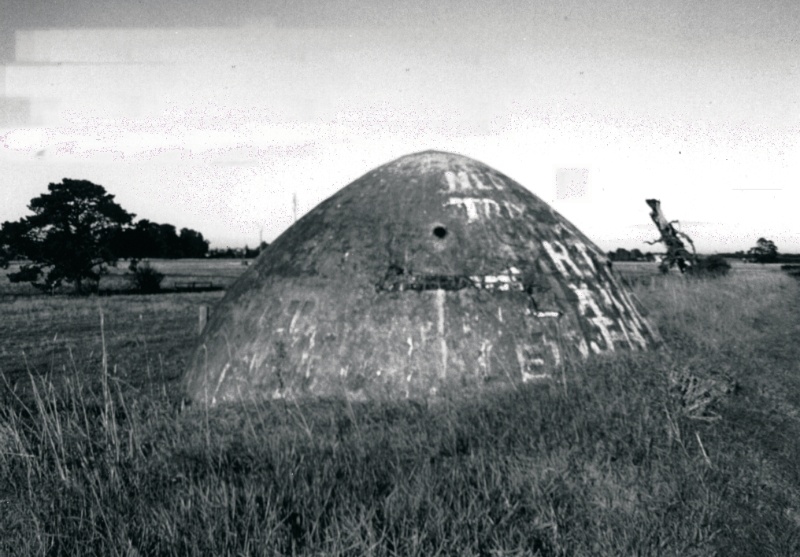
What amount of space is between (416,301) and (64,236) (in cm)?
3222

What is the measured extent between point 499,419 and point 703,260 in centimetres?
3046

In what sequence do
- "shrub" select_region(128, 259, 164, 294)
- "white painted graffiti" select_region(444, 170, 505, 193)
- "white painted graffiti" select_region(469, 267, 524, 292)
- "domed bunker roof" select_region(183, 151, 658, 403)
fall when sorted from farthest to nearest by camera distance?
"shrub" select_region(128, 259, 164, 294) < "white painted graffiti" select_region(444, 170, 505, 193) < "white painted graffiti" select_region(469, 267, 524, 292) < "domed bunker roof" select_region(183, 151, 658, 403)

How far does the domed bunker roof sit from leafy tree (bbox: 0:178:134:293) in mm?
29405

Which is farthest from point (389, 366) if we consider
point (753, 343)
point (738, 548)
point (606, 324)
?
point (753, 343)

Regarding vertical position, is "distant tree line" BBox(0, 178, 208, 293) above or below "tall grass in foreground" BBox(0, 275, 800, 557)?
above

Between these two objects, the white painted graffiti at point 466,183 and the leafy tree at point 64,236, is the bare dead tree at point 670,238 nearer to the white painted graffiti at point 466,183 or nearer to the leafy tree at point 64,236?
the white painted graffiti at point 466,183

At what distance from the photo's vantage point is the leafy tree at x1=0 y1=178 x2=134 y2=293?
103 feet

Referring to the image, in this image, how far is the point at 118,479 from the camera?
3549 mm

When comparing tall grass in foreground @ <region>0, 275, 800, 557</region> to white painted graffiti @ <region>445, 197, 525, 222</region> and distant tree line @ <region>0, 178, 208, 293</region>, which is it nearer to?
white painted graffiti @ <region>445, 197, 525, 222</region>

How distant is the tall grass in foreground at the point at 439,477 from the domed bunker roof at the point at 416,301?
14.6 inches

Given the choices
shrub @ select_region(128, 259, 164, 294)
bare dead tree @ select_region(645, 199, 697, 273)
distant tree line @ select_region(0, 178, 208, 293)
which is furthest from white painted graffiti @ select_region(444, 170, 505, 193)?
shrub @ select_region(128, 259, 164, 294)

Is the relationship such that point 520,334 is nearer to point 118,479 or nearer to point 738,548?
point 738,548

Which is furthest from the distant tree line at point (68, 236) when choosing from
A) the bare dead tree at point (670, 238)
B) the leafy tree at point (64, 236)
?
the bare dead tree at point (670, 238)

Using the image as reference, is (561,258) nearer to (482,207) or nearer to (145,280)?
(482,207)
